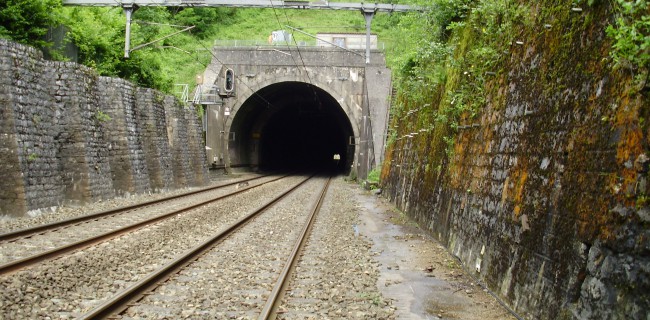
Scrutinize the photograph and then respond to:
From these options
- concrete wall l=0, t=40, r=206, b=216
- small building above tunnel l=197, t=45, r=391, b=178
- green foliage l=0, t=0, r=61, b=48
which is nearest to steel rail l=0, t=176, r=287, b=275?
concrete wall l=0, t=40, r=206, b=216

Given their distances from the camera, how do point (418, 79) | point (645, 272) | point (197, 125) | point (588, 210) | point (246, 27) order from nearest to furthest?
1. point (645, 272)
2. point (588, 210)
3. point (418, 79)
4. point (197, 125)
5. point (246, 27)

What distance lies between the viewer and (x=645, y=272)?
323 cm

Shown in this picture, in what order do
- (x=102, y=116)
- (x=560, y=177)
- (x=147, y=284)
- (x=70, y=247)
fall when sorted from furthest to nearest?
(x=102, y=116) < (x=70, y=247) < (x=147, y=284) < (x=560, y=177)

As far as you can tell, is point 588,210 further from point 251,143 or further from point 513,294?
point 251,143

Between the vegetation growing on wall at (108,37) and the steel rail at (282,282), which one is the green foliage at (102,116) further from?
the steel rail at (282,282)

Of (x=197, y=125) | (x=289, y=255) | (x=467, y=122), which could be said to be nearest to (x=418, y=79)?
(x=467, y=122)

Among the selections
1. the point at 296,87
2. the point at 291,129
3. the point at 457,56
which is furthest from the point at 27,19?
the point at 291,129

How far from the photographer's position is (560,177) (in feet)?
15.2

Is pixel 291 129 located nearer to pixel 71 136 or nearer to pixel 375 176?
pixel 375 176

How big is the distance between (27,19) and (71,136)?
3.74 meters

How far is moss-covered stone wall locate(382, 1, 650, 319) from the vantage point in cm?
353

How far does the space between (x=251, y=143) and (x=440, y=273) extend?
29.8 meters

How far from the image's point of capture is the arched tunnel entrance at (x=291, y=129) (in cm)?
3225

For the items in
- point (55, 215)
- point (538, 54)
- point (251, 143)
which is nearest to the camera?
point (538, 54)
